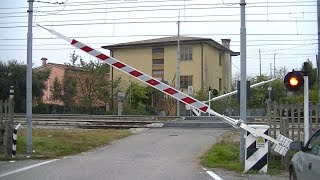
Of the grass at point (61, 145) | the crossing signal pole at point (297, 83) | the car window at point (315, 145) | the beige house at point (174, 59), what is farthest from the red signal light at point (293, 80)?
the beige house at point (174, 59)

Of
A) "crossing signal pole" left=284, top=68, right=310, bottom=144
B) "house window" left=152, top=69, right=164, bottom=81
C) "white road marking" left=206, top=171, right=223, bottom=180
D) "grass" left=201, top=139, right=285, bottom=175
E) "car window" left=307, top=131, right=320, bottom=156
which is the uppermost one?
"house window" left=152, top=69, right=164, bottom=81

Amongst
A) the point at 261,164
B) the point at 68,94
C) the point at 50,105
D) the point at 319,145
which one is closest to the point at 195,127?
the point at 261,164

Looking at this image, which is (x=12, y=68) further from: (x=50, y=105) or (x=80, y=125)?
(x=80, y=125)

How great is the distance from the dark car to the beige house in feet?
166

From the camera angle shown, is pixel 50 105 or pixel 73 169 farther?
pixel 50 105

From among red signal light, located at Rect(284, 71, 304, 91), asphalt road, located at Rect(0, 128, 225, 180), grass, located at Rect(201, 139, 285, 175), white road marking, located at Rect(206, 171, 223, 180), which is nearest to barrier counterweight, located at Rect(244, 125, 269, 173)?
grass, located at Rect(201, 139, 285, 175)

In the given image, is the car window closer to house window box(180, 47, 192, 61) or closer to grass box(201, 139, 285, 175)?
grass box(201, 139, 285, 175)

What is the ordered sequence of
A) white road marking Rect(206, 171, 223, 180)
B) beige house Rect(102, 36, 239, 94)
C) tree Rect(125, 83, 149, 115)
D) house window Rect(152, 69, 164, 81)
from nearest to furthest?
1. white road marking Rect(206, 171, 223, 180)
2. tree Rect(125, 83, 149, 115)
3. beige house Rect(102, 36, 239, 94)
4. house window Rect(152, 69, 164, 81)

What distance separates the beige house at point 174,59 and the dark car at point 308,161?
50659 mm

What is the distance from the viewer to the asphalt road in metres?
11.2

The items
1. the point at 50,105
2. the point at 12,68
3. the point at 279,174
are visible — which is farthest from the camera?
the point at 50,105

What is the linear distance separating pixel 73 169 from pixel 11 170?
1582 mm

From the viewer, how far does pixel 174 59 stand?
61.5m

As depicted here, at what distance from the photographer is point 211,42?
61.6m
